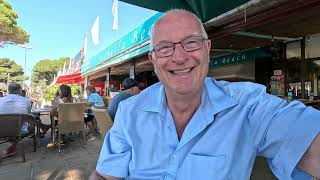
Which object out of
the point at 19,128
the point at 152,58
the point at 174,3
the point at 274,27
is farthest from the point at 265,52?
the point at 152,58

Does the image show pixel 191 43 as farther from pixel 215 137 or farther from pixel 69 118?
pixel 69 118

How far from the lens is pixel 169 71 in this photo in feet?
4.92

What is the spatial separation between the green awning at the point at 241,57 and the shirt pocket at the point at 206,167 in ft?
26.9

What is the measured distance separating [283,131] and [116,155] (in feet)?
2.32

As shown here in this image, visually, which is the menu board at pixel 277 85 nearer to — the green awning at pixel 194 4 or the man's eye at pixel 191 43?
the green awning at pixel 194 4

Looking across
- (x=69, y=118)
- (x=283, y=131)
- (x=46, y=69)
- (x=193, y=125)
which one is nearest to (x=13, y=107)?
(x=69, y=118)

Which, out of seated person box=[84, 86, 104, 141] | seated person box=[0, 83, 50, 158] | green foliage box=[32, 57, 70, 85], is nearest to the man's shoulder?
seated person box=[0, 83, 50, 158]

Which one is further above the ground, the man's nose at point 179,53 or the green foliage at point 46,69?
the green foliage at point 46,69

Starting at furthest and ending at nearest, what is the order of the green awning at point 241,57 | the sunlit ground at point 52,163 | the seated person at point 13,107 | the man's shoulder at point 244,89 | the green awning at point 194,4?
the green awning at point 241,57 < the seated person at point 13,107 < the sunlit ground at point 52,163 < the green awning at point 194,4 < the man's shoulder at point 244,89

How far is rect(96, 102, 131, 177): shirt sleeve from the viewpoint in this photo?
1.51 m

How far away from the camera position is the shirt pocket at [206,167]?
1298 millimetres

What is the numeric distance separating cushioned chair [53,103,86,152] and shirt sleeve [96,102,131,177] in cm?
592

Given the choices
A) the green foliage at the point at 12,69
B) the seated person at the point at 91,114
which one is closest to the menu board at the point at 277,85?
the seated person at the point at 91,114

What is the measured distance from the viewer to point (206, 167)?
131 cm
